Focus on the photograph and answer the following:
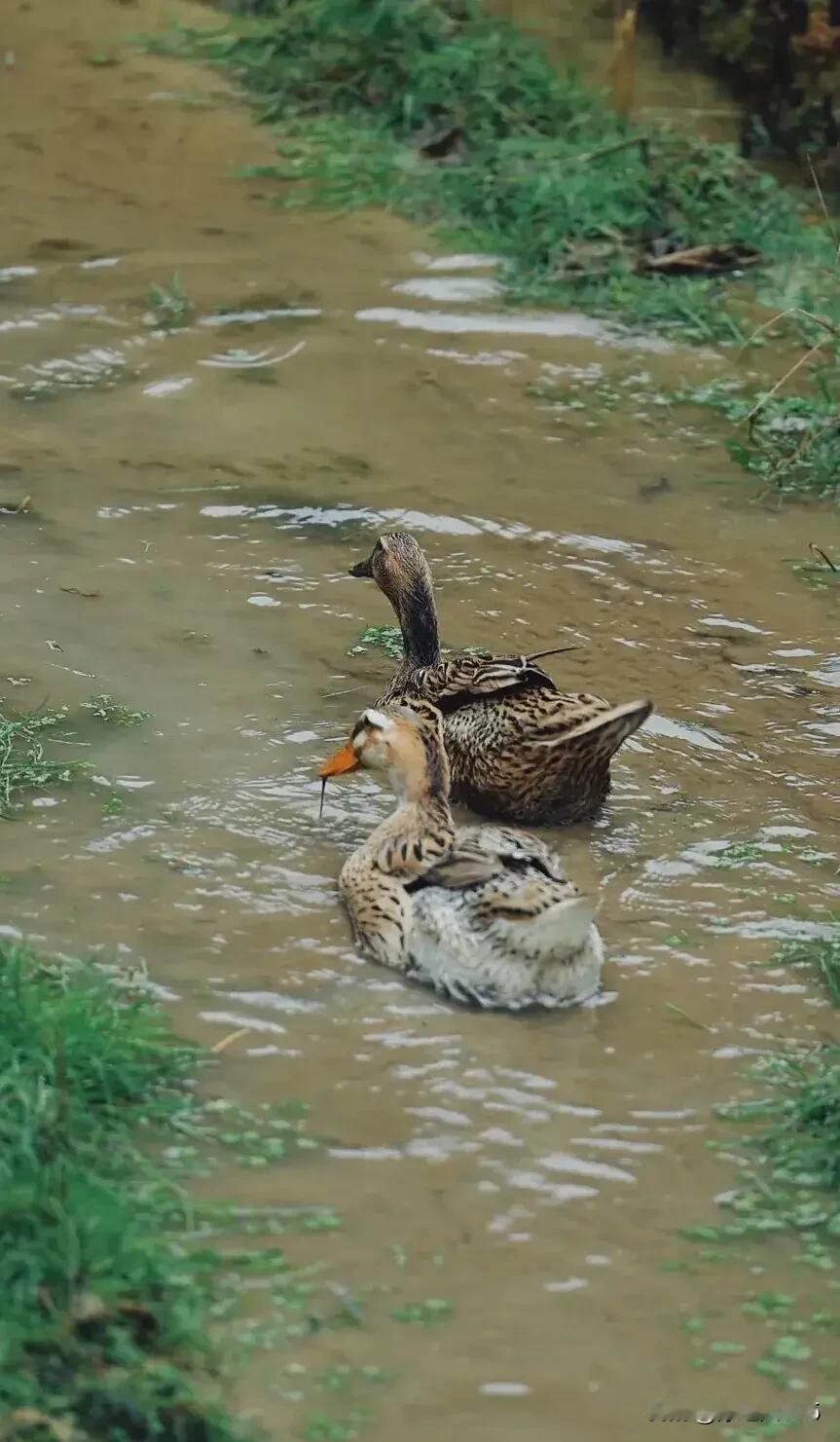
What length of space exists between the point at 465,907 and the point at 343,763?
2.68 ft

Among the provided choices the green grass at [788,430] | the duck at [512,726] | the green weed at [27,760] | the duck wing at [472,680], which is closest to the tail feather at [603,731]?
the duck at [512,726]

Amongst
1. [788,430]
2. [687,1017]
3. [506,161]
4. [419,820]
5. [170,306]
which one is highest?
[506,161]

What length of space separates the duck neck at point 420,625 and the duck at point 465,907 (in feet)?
3.01

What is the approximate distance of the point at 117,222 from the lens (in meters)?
9.94

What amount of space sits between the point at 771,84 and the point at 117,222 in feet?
13.6

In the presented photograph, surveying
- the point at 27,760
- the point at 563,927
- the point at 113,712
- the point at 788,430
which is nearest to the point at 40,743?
the point at 27,760

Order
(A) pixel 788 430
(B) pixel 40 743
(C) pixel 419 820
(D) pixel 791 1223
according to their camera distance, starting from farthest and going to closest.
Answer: (A) pixel 788 430 → (B) pixel 40 743 → (C) pixel 419 820 → (D) pixel 791 1223

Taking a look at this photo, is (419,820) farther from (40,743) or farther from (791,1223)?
(791,1223)

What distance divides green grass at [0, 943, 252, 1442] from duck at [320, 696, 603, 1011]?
0.69 m

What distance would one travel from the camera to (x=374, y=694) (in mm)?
6410

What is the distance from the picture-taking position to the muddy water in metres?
3.90

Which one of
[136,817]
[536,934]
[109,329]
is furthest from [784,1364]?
[109,329]

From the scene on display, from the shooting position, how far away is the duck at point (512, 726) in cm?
568

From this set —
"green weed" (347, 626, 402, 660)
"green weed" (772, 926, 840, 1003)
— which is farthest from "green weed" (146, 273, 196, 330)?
"green weed" (772, 926, 840, 1003)
